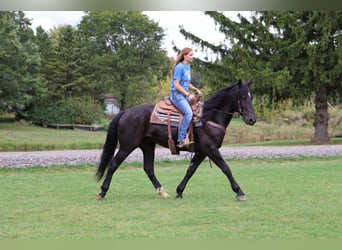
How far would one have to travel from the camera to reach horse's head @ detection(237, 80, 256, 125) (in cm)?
584

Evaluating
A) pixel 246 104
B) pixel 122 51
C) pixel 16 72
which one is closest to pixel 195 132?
pixel 246 104

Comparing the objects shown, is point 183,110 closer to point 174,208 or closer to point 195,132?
point 195,132

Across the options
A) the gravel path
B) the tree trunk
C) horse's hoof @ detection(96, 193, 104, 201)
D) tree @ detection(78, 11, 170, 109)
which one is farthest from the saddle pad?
tree @ detection(78, 11, 170, 109)

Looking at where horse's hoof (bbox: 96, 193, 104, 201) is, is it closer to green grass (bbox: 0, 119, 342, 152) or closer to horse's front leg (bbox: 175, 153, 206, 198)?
horse's front leg (bbox: 175, 153, 206, 198)

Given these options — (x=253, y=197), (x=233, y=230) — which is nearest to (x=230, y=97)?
(x=253, y=197)

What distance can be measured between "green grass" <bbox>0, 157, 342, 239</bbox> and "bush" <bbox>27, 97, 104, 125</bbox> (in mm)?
8841

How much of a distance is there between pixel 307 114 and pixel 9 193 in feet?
49.9

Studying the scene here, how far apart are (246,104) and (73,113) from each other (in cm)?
1278

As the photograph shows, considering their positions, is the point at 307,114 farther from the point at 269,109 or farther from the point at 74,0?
the point at 74,0

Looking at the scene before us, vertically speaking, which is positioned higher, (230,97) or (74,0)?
(74,0)

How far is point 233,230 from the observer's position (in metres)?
4.34

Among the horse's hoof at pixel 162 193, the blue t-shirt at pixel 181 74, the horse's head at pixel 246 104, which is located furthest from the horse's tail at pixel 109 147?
the horse's head at pixel 246 104

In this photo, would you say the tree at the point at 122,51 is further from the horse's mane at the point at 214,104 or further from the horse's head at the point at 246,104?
the horse's head at the point at 246,104

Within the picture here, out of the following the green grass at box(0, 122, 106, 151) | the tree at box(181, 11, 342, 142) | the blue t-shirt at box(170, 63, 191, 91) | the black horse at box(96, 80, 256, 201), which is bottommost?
the green grass at box(0, 122, 106, 151)
